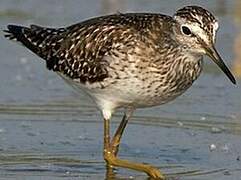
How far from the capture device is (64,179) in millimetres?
7734

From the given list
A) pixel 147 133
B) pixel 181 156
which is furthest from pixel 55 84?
pixel 181 156

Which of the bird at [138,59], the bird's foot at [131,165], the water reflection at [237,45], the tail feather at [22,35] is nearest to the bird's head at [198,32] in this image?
the bird at [138,59]

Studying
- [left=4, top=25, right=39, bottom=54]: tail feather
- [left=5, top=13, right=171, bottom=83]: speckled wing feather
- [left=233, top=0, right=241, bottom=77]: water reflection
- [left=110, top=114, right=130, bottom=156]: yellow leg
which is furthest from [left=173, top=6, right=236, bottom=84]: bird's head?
[left=233, top=0, right=241, bottom=77]: water reflection

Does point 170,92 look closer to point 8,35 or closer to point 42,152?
point 42,152

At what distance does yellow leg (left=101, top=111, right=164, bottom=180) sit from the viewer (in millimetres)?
7836

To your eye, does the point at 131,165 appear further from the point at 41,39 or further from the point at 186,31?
the point at 41,39

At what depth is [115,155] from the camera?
326 inches

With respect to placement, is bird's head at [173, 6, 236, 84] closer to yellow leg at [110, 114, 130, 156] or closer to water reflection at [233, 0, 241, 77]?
yellow leg at [110, 114, 130, 156]

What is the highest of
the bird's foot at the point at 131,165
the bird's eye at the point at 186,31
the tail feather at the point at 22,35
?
the bird's eye at the point at 186,31

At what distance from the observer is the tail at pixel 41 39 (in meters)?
8.72

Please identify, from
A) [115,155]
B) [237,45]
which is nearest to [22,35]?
[115,155]

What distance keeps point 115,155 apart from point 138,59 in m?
0.84

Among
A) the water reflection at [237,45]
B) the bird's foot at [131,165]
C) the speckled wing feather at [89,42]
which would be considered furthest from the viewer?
the water reflection at [237,45]

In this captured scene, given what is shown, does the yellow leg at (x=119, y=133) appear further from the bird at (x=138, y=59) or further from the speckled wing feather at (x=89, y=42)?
the speckled wing feather at (x=89, y=42)
